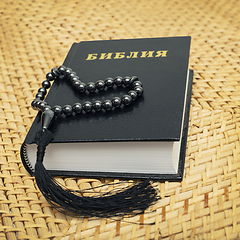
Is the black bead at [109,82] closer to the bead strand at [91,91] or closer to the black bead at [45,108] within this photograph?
the bead strand at [91,91]

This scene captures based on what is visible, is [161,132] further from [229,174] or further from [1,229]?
[1,229]

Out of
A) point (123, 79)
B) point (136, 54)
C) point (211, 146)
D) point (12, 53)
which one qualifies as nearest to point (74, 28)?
point (12, 53)

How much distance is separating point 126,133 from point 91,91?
0.16 meters

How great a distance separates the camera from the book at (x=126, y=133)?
479 millimetres

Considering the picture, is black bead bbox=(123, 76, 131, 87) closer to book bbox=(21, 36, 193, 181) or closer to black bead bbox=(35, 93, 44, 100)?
book bbox=(21, 36, 193, 181)

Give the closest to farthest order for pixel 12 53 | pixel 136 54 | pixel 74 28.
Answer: pixel 136 54 → pixel 12 53 → pixel 74 28

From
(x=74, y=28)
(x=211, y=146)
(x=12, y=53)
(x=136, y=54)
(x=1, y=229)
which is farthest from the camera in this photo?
(x=74, y=28)

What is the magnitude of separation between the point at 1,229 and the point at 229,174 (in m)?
0.37

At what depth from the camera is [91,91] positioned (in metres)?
0.60

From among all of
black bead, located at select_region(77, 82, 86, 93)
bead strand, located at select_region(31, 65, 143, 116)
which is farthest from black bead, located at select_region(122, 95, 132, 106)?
black bead, located at select_region(77, 82, 86, 93)

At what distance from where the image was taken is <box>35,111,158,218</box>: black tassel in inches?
17.9

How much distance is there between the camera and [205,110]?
65 cm

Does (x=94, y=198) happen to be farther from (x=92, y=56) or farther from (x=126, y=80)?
(x=92, y=56)

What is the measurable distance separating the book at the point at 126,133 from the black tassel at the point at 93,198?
26mm
